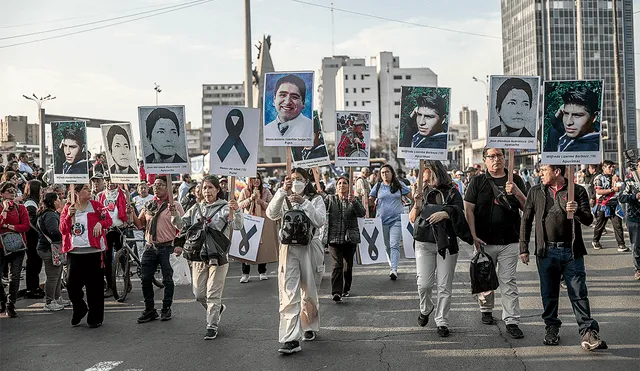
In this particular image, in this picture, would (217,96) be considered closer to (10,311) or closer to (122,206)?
(122,206)

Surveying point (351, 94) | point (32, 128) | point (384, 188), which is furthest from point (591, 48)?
point (384, 188)

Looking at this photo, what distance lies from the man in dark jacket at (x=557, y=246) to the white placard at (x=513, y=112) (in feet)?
3.78

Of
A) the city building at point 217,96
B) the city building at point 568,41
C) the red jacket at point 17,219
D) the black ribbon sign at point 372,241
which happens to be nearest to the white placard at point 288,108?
the black ribbon sign at point 372,241

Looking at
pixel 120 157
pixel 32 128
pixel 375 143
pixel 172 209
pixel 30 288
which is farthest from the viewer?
pixel 32 128

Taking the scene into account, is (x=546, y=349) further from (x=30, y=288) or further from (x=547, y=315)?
(x=30, y=288)

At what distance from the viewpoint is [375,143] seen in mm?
105938

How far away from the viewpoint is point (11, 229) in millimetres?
9781

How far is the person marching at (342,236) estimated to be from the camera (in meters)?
9.96

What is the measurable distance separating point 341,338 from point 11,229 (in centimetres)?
534

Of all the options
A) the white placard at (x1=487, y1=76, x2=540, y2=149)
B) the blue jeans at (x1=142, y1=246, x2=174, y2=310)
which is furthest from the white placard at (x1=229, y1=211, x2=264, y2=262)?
the white placard at (x1=487, y1=76, x2=540, y2=149)

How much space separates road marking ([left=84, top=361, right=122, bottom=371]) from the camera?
660 centimetres

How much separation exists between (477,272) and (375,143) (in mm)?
98845

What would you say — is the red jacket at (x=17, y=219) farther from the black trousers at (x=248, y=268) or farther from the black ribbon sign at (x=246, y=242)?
the black trousers at (x=248, y=268)

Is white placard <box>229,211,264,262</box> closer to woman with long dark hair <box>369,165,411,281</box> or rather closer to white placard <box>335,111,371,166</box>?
white placard <box>335,111,371,166</box>
